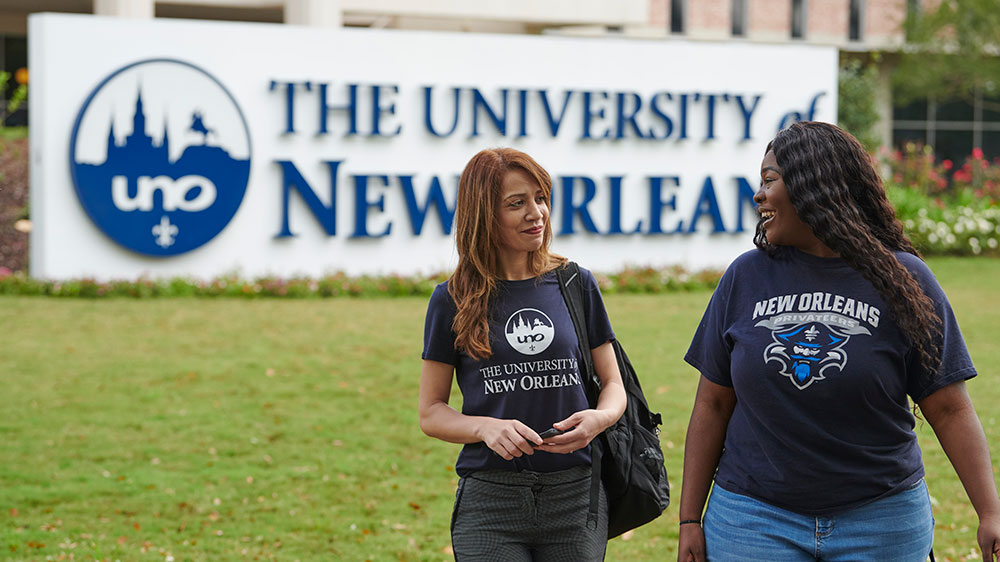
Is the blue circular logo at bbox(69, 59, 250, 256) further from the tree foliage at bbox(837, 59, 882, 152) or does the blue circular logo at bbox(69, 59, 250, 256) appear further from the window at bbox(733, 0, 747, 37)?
the window at bbox(733, 0, 747, 37)

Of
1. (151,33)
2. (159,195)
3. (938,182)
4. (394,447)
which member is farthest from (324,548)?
(938,182)

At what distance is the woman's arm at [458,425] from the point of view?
2920 millimetres

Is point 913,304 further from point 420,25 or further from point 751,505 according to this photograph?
point 420,25

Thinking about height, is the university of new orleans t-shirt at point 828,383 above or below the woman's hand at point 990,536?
above

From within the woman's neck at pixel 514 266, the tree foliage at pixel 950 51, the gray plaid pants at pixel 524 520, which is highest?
the tree foliage at pixel 950 51

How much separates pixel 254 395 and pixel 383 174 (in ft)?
18.7

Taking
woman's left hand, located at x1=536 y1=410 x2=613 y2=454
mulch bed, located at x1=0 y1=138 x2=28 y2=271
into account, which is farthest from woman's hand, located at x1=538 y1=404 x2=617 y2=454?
mulch bed, located at x1=0 y1=138 x2=28 y2=271

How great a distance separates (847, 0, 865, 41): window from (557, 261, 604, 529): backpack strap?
3613cm

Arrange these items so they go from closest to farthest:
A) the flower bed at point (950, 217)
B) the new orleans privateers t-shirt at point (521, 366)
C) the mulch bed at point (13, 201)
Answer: the new orleans privateers t-shirt at point (521, 366), the mulch bed at point (13, 201), the flower bed at point (950, 217)

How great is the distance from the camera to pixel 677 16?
3606 centimetres

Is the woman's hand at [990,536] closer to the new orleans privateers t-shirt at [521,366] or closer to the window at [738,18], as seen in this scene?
the new orleans privateers t-shirt at [521,366]

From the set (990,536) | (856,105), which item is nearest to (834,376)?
(990,536)

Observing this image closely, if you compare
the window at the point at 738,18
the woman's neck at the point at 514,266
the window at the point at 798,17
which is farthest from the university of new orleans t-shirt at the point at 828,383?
the window at the point at 798,17

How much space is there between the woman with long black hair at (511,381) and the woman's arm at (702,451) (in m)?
0.28
